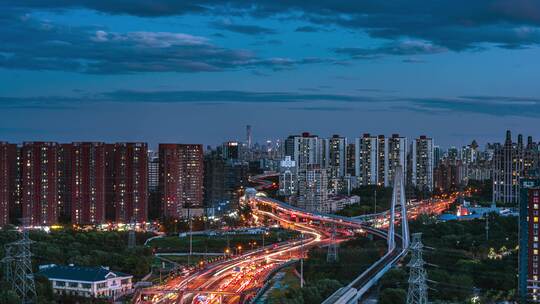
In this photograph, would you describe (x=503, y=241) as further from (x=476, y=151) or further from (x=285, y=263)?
(x=476, y=151)

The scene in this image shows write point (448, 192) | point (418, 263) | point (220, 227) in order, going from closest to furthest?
point (418, 263), point (220, 227), point (448, 192)

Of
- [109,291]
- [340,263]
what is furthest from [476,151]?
[109,291]

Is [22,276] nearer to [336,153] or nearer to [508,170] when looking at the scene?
[508,170]

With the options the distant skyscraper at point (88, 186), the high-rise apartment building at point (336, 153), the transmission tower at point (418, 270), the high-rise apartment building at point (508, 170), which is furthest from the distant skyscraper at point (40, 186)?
the high-rise apartment building at point (336, 153)

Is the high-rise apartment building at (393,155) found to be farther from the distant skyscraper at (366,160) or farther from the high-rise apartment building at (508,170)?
the high-rise apartment building at (508,170)

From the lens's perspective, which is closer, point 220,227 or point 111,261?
point 111,261
